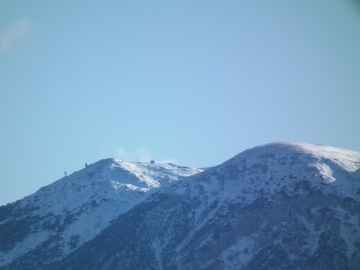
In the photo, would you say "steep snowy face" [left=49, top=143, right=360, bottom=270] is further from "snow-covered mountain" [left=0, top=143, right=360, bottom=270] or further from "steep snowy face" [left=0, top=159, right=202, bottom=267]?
"steep snowy face" [left=0, top=159, right=202, bottom=267]

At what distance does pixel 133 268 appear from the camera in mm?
90688

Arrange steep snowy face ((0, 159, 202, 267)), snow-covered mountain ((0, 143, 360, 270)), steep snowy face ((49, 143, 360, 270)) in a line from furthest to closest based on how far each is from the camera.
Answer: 1. steep snowy face ((0, 159, 202, 267))
2. snow-covered mountain ((0, 143, 360, 270))
3. steep snowy face ((49, 143, 360, 270))

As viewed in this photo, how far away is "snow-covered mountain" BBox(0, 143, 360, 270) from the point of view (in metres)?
87.4

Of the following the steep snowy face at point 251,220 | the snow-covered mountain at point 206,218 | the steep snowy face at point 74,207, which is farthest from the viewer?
the steep snowy face at point 74,207

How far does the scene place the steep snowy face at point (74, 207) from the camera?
9979 cm

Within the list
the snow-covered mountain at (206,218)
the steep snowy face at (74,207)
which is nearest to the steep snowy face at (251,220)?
the snow-covered mountain at (206,218)

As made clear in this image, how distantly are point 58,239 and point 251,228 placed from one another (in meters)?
33.9

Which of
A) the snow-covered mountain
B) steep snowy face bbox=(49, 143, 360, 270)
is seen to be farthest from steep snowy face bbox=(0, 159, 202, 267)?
steep snowy face bbox=(49, 143, 360, 270)

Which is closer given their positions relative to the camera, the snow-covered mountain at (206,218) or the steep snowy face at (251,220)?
the steep snowy face at (251,220)

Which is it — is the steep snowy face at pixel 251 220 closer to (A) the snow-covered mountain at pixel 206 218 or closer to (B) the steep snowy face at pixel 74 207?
(A) the snow-covered mountain at pixel 206 218

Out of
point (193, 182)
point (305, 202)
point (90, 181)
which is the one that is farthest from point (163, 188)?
point (305, 202)

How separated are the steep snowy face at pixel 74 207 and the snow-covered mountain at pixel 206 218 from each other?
0.22m

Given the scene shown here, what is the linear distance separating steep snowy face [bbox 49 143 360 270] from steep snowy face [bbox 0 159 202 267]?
3.85m

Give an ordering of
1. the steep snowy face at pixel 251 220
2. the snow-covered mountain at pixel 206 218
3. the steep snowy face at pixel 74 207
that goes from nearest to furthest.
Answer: the steep snowy face at pixel 251 220 < the snow-covered mountain at pixel 206 218 < the steep snowy face at pixel 74 207
